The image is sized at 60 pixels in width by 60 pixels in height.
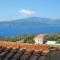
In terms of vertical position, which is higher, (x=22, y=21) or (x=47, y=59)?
(x=22, y=21)

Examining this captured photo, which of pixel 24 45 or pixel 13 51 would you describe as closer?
pixel 13 51

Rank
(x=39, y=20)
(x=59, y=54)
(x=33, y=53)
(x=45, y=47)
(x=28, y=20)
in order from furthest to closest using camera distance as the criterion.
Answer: (x=39, y=20) → (x=28, y=20) → (x=45, y=47) → (x=33, y=53) → (x=59, y=54)

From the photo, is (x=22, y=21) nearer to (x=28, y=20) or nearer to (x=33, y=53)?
(x=28, y=20)

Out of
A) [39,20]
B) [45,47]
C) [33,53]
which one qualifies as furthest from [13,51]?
[39,20]

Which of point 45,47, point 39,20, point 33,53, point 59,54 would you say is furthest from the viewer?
point 39,20

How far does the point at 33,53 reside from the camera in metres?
3.54

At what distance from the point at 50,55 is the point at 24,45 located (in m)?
1.09

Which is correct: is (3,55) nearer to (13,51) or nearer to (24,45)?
(13,51)

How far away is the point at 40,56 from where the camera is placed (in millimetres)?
3348

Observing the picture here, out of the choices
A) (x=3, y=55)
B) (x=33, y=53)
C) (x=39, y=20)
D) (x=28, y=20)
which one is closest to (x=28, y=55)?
(x=33, y=53)

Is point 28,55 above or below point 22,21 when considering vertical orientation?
below

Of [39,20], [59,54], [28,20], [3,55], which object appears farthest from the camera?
[39,20]

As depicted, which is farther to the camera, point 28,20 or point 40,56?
point 28,20

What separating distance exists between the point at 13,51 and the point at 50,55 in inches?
32.6
